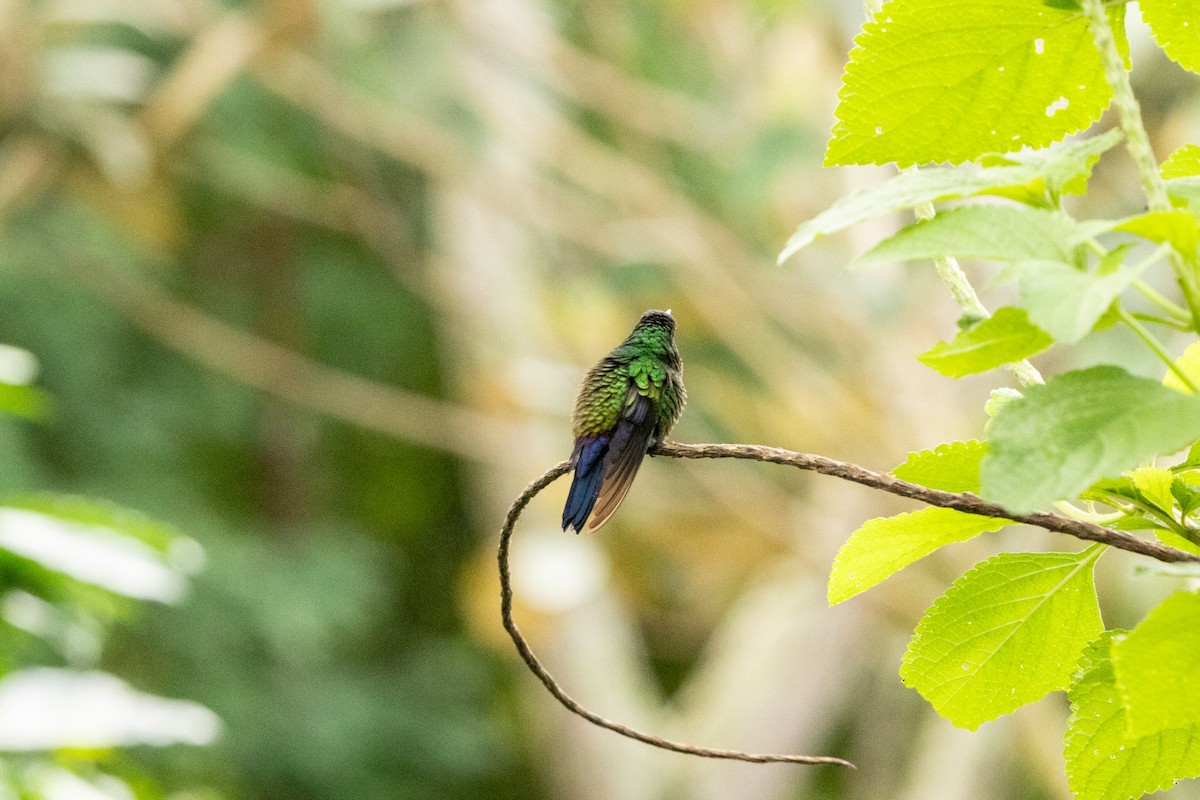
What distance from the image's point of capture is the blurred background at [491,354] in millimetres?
5211

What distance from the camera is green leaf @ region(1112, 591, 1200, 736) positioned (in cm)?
49

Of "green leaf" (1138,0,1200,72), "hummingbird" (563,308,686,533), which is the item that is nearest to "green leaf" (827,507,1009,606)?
"green leaf" (1138,0,1200,72)

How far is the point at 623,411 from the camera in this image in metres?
1.32

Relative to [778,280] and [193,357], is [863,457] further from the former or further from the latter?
[193,357]

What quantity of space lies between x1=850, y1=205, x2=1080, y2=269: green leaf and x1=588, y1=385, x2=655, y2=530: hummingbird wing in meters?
0.68

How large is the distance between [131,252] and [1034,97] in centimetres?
670

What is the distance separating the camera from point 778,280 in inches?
212

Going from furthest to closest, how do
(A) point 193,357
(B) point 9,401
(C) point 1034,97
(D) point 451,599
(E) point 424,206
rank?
(D) point 451,599
(E) point 424,206
(A) point 193,357
(B) point 9,401
(C) point 1034,97

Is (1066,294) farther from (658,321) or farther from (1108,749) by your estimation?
(658,321)

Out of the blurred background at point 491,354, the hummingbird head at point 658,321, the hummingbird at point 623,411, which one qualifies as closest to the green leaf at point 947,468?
the hummingbird at point 623,411

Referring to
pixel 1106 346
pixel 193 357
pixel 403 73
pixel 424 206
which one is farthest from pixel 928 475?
pixel 424 206

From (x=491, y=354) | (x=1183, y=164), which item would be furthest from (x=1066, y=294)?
(x=491, y=354)

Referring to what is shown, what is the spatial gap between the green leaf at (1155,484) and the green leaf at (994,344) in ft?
0.35

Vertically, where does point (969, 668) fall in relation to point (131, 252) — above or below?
below
